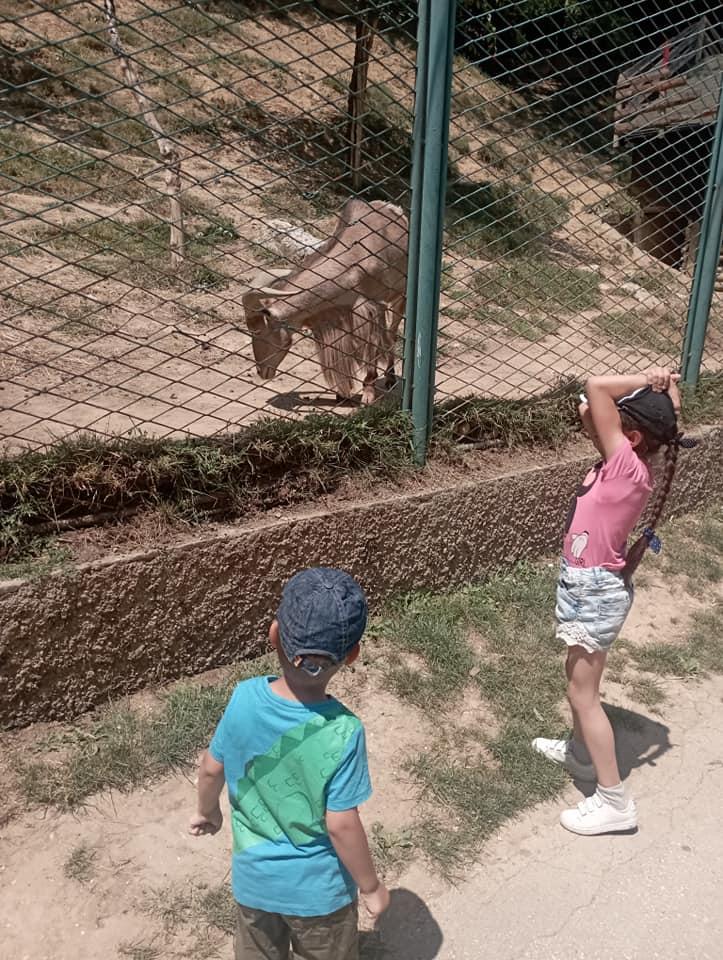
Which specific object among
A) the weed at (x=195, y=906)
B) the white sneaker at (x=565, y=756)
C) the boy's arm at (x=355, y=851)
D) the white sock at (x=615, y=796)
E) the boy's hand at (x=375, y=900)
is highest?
the boy's arm at (x=355, y=851)

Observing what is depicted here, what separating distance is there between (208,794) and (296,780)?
0.30m

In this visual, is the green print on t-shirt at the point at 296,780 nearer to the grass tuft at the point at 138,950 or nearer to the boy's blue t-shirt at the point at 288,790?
the boy's blue t-shirt at the point at 288,790

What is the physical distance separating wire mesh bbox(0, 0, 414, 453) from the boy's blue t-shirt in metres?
1.37

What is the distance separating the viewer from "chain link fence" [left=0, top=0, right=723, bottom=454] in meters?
3.64

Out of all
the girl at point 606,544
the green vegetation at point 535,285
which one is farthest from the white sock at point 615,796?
the green vegetation at point 535,285

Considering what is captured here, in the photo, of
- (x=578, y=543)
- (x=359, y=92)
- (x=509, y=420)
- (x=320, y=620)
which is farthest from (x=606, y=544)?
(x=359, y=92)

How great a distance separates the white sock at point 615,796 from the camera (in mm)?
2705

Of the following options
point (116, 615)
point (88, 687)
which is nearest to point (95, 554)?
point (116, 615)

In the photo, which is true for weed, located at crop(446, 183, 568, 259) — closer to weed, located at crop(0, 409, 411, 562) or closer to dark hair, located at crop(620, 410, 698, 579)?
weed, located at crop(0, 409, 411, 562)

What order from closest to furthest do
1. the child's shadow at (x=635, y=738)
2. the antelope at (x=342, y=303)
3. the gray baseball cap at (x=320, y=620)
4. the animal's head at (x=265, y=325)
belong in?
the gray baseball cap at (x=320, y=620)
the child's shadow at (x=635, y=738)
the antelope at (x=342, y=303)
the animal's head at (x=265, y=325)

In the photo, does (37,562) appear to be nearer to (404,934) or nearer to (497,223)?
(404,934)

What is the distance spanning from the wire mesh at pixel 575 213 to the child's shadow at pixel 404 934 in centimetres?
245

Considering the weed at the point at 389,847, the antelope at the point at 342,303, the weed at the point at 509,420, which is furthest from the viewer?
the antelope at the point at 342,303

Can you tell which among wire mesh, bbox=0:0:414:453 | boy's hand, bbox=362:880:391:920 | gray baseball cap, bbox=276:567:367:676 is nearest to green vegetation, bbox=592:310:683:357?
wire mesh, bbox=0:0:414:453
